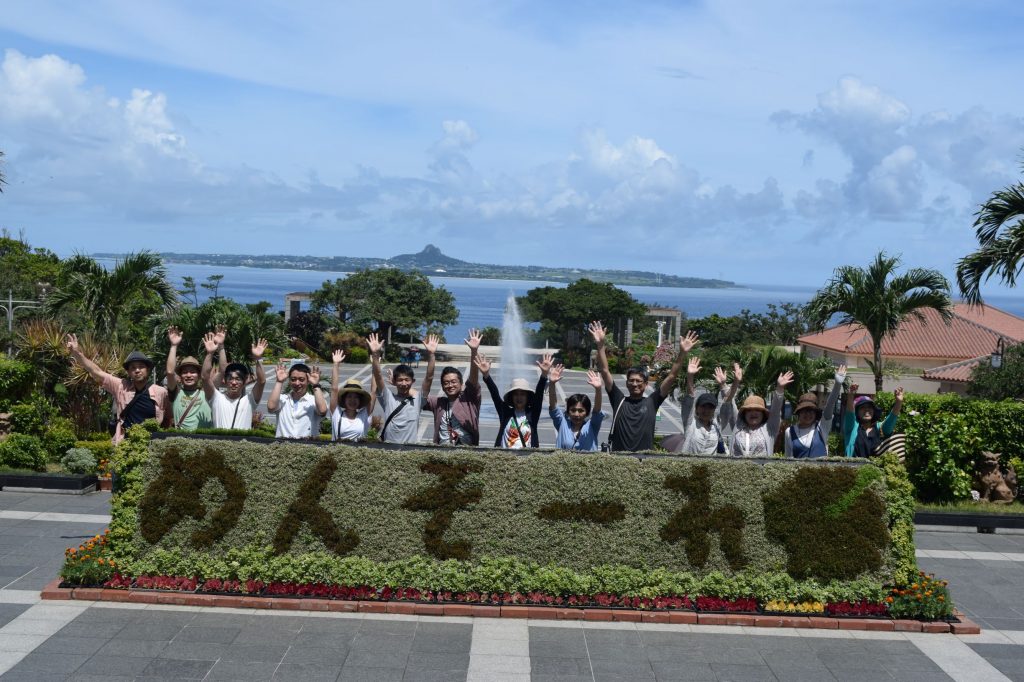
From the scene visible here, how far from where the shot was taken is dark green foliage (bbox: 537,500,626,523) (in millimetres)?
9461

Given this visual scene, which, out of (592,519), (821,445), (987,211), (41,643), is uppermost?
(987,211)

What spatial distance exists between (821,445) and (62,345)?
12056mm

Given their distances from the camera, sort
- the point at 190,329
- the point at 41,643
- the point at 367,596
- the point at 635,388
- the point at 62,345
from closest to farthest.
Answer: the point at 41,643
the point at 367,596
the point at 635,388
the point at 62,345
the point at 190,329

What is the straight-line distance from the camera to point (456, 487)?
9.51 m

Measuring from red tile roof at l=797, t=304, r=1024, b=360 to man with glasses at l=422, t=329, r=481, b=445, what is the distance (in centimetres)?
3504

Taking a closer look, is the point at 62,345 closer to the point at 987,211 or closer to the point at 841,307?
the point at 841,307

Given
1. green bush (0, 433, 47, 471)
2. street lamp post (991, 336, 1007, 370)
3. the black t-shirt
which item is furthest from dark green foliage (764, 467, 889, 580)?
street lamp post (991, 336, 1007, 370)

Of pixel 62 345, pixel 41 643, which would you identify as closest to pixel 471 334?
pixel 41 643

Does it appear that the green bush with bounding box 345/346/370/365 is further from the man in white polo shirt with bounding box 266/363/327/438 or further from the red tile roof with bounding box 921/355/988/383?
the man in white polo shirt with bounding box 266/363/327/438

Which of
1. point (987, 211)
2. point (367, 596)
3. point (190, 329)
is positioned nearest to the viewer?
point (367, 596)

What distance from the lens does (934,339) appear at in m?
47.5

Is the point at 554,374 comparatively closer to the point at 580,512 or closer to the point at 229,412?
the point at 580,512

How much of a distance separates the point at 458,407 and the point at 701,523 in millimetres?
2773

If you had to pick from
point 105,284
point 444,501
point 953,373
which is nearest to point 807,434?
point 444,501
